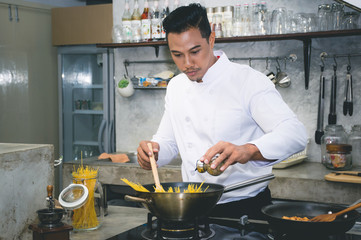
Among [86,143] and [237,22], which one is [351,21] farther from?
[86,143]

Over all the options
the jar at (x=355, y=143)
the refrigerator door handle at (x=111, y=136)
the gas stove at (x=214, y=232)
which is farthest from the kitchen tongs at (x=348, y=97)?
the refrigerator door handle at (x=111, y=136)

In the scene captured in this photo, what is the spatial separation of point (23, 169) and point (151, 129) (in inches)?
95.7

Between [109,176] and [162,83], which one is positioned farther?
[162,83]

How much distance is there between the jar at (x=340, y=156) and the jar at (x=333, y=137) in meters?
0.15

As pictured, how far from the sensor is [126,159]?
3.58 meters

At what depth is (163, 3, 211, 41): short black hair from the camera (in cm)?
175

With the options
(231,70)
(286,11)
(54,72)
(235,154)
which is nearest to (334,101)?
(286,11)

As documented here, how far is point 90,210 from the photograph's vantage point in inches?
68.9

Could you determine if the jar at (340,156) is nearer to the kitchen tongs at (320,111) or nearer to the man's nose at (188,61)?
the kitchen tongs at (320,111)

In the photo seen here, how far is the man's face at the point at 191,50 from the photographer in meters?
1.75

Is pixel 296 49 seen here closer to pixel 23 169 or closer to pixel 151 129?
pixel 151 129

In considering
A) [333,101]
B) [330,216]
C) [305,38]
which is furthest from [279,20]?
[330,216]

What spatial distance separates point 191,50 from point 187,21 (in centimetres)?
12

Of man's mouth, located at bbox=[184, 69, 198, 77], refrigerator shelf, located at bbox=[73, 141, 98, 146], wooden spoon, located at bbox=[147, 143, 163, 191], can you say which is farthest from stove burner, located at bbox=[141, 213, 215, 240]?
refrigerator shelf, located at bbox=[73, 141, 98, 146]
